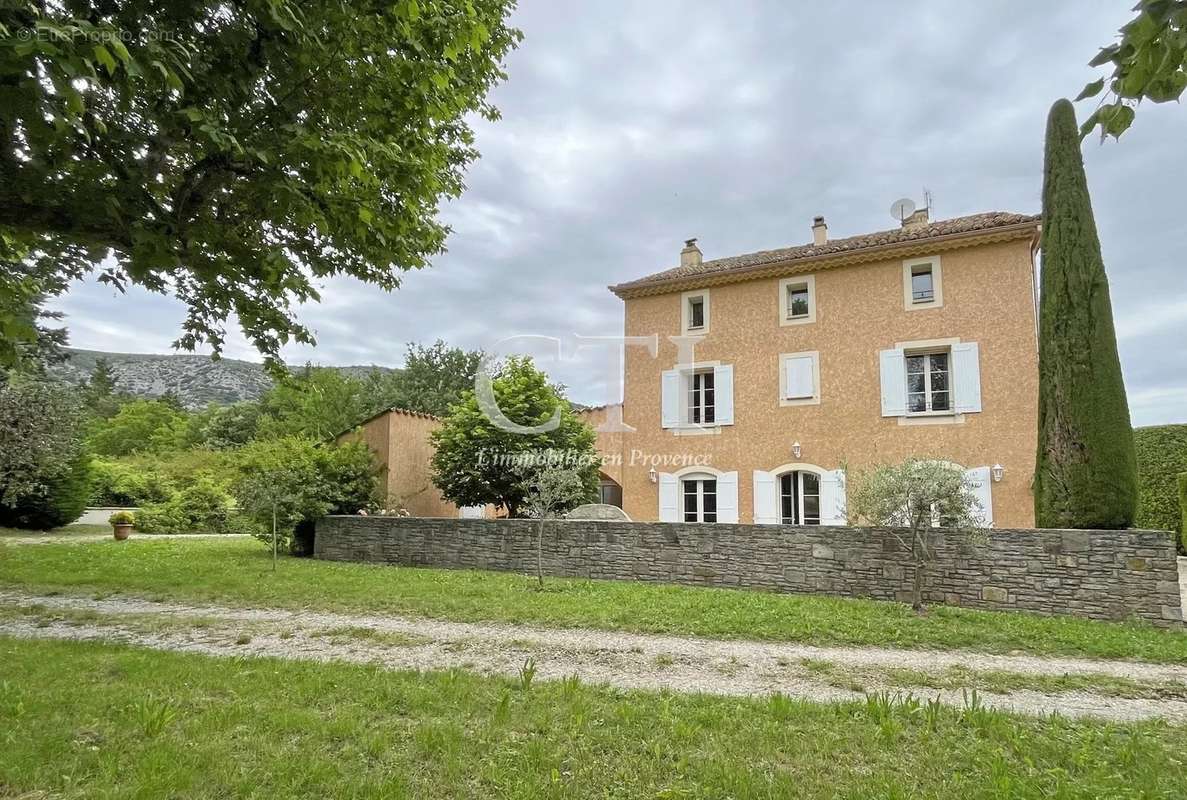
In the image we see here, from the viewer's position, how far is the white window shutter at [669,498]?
53.1 ft

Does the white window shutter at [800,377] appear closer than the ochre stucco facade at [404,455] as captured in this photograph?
Yes

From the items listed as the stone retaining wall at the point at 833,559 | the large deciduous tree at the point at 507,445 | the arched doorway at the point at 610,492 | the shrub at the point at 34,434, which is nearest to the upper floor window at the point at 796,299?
the large deciduous tree at the point at 507,445

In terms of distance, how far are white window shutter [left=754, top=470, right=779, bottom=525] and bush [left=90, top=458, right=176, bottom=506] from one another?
76.9 feet

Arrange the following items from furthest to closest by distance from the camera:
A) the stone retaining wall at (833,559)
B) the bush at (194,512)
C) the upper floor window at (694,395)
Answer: the bush at (194,512), the upper floor window at (694,395), the stone retaining wall at (833,559)

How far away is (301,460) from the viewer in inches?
563

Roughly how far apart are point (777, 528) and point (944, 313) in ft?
25.1

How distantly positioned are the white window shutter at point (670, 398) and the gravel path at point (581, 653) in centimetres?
1025

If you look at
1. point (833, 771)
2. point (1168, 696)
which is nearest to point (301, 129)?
point (833, 771)

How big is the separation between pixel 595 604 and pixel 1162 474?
1502 cm

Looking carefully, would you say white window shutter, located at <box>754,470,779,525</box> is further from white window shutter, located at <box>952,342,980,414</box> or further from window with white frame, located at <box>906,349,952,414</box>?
white window shutter, located at <box>952,342,980,414</box>

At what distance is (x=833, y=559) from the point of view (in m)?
9.59

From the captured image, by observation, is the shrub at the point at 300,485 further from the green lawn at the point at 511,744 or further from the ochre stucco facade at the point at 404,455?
the green lawn at the point at 511,744

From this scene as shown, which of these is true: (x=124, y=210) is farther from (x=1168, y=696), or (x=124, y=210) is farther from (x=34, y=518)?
Result: (x=34, y=518)

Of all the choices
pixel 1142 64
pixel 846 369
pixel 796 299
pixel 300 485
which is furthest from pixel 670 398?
pixel 1142 64
